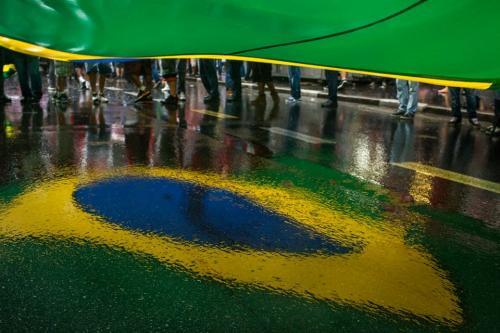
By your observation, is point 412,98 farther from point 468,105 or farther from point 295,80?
point 295,80

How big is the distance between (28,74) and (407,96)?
7.38m

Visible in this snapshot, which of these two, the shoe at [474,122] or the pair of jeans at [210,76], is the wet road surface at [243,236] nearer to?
the shoe at [474,122]

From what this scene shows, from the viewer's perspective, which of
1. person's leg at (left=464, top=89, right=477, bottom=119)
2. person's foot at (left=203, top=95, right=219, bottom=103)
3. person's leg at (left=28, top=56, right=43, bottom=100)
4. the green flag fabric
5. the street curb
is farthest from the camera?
person's foot at (left=203, top=95, right=219, bottom=103)

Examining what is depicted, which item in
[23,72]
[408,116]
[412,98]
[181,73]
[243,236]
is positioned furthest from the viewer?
[181,73]

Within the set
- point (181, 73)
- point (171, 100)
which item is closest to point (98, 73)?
point (171, 100)

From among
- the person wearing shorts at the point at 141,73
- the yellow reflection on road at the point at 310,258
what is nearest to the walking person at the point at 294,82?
the person wearing shorts at the point at 141,73

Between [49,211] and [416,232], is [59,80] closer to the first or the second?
[49,211]

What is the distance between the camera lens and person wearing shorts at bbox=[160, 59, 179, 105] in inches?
421

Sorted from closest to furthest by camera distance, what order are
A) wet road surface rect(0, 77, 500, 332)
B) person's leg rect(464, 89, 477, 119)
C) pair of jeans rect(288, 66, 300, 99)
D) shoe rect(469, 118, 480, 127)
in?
1. wet road surface rect(0, 77, 500, 332)
2. person's leg rect(464, 89, 477, 119)
3. shoe rect(469, 118, 480, 127)
4. pair of jeans rect(288, 66, 300, 99)

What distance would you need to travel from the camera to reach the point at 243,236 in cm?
313

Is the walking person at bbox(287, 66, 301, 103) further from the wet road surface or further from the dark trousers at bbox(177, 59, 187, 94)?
the wet road surface

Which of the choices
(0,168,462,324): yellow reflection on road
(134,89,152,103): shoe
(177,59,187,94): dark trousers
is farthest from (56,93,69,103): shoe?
(0,168,462,324): yellow reflection on road

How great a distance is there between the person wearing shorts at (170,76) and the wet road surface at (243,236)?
14.8 feet

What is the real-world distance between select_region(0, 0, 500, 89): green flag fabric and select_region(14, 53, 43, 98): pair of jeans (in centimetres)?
882
